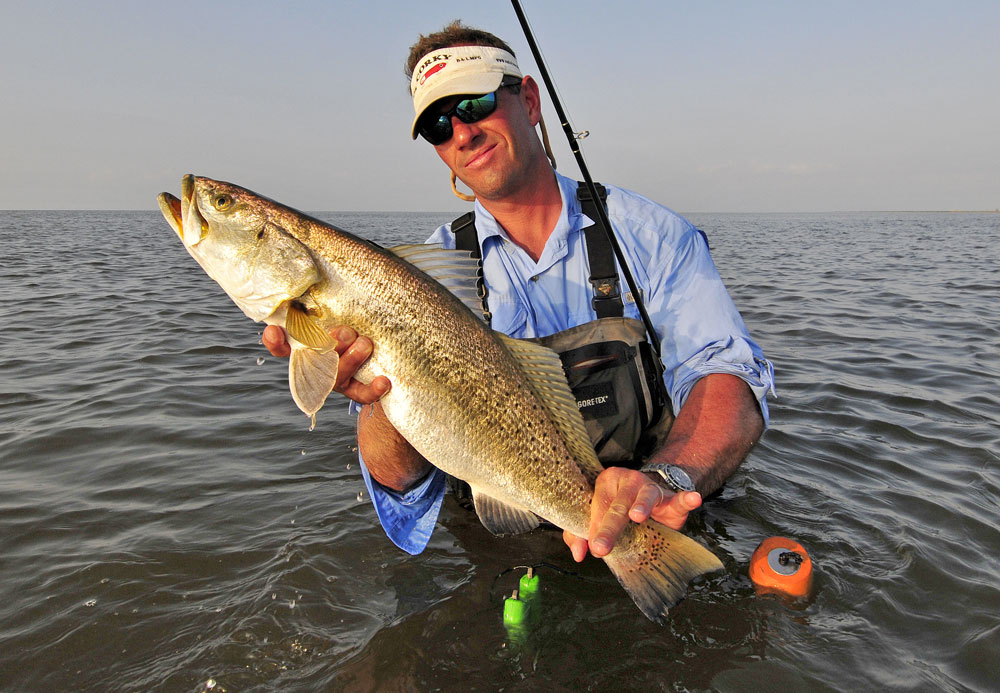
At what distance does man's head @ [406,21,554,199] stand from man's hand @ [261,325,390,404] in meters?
1.48

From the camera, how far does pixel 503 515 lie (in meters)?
2.71

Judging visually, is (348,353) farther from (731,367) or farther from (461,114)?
(731,367)

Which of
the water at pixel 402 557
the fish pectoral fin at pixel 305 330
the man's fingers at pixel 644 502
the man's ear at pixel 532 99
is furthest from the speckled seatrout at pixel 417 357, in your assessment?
the man's ear at pixel 532 99

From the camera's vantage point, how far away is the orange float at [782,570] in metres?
3.37

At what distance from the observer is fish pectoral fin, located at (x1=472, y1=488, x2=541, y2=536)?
8.86 ft

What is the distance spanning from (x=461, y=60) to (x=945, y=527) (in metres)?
4.38

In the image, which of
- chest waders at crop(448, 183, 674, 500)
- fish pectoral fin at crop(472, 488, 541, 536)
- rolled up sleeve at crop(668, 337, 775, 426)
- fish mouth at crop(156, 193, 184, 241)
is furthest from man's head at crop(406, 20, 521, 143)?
fish pectoral fin at crop(472, 488, 541, 536)

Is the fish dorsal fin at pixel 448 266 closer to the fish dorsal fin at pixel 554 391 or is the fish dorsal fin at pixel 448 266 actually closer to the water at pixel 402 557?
the fish dorsal fin at pixel 554 391

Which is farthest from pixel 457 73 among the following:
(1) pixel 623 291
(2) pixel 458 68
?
(1) pixel 623 291

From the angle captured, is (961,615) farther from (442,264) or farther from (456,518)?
(442,264)

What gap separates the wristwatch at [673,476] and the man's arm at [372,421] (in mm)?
1201

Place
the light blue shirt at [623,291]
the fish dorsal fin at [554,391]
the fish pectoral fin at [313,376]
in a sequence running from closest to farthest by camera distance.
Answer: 1. the fish pectoral fin at [313,376]
2. the fish dorsal fin at [554,391]
3. the light blue shirt at [623,291]

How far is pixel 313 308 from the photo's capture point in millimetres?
2492

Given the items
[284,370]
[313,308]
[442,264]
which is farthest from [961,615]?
[284,370]
